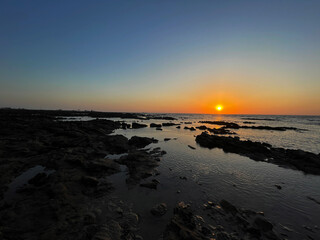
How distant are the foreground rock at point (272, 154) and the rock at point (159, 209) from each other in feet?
55.3

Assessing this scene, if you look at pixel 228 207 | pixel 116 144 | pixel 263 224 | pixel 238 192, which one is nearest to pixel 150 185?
pixel 228 207

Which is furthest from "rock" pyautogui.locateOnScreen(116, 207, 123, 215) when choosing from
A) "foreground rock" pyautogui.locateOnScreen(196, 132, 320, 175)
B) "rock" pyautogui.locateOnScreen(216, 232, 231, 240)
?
"foreground rock" pyautogui.locateOnScreen(196, 132, 320, 175)

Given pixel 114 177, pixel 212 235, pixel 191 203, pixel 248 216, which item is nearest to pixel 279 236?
pixel 248 216

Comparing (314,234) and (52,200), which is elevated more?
(52,200)

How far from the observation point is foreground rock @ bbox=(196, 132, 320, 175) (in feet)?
53.2

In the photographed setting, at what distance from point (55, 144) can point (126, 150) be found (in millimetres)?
10770

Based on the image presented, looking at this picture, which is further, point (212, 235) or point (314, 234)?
point (314, 234)

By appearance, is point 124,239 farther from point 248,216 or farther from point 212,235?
point 248,216

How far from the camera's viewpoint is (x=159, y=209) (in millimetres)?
7828

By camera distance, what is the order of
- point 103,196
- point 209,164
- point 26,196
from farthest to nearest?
point 209,164, point 103,196, point 26,196

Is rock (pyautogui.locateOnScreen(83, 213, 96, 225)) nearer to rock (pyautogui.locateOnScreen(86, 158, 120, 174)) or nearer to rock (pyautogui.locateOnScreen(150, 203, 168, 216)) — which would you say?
rock (pyautogui.locateOnScreen(150, 203, 168, 216))

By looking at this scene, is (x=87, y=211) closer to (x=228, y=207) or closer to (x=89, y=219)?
(x=89, y=219)

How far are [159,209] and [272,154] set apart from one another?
853 inches

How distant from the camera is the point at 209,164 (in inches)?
631
